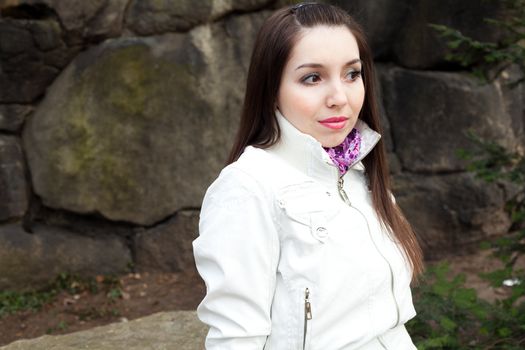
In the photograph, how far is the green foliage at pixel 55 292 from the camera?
12.7ft

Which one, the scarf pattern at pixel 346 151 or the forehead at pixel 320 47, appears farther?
the scarf pattern at pixel 346 151

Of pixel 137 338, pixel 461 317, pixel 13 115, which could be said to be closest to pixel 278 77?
pixel 137 338

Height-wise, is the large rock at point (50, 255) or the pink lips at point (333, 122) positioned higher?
the pink lips at point (333, 122)

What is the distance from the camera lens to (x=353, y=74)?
65.4 inches

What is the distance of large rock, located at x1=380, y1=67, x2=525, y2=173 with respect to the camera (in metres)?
4.64

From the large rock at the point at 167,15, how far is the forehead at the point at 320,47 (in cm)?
260

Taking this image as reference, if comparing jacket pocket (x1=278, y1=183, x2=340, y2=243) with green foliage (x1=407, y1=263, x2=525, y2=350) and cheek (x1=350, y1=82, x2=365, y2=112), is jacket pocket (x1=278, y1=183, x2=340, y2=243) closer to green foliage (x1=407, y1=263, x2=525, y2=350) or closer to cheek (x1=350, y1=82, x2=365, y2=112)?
cheek (x1=350, y1=82, x2=365, y2=112)

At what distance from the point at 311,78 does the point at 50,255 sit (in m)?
2.90

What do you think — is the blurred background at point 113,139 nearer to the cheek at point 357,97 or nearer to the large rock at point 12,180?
the large rock at point 12,180

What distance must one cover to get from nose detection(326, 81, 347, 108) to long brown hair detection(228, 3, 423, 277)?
12 centimetres

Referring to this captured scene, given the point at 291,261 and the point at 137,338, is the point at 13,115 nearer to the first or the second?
the point at 137,338

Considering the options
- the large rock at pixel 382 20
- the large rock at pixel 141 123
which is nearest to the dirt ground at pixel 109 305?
the large rock at pixel 141 123

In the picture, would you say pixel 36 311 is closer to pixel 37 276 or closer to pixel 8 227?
pixel 37 276

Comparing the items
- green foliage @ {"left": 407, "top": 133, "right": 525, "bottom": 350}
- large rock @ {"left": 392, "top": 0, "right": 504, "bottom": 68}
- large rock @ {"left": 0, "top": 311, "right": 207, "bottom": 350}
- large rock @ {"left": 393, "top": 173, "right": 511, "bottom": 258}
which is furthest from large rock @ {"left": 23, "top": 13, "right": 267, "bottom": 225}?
green foliage @ {"left": 407, "top": 133, "right": 525, "bottom": 350}
